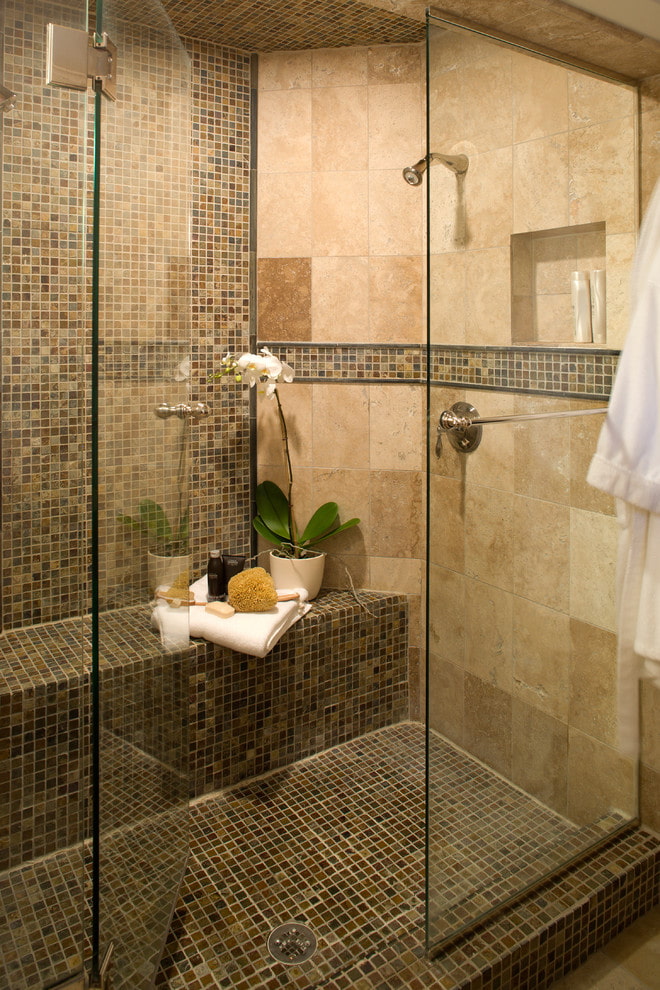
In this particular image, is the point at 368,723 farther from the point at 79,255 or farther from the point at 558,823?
the point at 79,255

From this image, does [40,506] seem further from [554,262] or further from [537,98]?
[537,98]

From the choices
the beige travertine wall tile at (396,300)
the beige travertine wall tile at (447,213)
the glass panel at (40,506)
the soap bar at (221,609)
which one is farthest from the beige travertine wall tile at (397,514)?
the glass panel at (40,506)

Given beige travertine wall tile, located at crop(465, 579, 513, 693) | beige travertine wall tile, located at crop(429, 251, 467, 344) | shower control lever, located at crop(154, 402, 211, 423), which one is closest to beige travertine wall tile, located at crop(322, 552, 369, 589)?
shower control lever, located at crop(154, 402, 211, 423)

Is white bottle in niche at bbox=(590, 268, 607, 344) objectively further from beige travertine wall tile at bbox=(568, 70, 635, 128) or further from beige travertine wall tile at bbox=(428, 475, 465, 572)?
beige travertine wall tile at bbox=(428, 475, 465, 572)

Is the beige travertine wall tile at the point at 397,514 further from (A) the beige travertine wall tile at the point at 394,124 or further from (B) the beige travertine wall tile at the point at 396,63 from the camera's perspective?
(B) the beige travertine wall tile at the point at 396,63

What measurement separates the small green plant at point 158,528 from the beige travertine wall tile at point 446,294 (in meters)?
0.64

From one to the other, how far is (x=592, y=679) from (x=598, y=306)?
0.81 m

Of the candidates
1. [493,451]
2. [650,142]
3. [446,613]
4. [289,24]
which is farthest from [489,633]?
[289,24]

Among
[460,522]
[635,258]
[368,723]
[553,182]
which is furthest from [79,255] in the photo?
[368,723]

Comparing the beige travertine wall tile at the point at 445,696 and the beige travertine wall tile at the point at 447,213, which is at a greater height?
the beige travertine wall tile at the point at 447,213

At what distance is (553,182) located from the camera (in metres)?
1.56

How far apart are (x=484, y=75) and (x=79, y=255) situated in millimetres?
863

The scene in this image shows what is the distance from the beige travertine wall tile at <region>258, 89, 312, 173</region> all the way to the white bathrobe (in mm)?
1364

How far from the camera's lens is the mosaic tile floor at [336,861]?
1.58m
